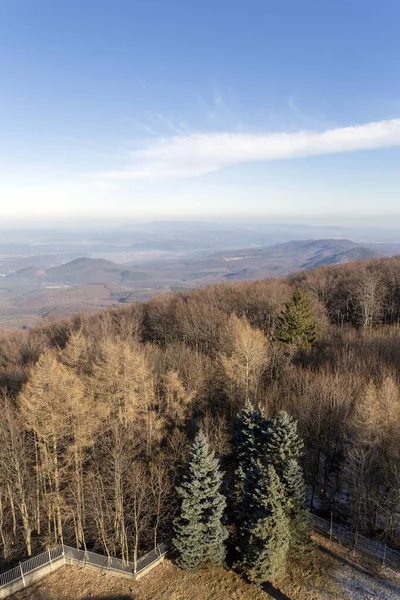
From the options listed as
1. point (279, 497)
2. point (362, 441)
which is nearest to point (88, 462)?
point (279, 497)

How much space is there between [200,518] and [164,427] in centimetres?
873

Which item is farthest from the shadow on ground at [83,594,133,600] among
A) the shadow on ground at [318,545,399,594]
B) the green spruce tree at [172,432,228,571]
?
the shadow on ground at [318,545,399,594]

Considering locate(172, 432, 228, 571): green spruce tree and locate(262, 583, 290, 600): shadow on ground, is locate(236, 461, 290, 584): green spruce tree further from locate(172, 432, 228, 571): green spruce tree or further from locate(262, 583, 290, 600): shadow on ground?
locate(172, 432, 228, 571): green spruce tree

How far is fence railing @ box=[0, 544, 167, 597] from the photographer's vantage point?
54.0ft

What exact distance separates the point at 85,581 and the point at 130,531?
10.8 ft

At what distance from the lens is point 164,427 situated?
24.8 meters

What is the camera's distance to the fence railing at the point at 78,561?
16.5 metres

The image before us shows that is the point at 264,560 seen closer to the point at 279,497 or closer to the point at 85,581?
the point at 279,497

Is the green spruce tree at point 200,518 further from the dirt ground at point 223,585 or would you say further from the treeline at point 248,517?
the dirt ground at point 223,585

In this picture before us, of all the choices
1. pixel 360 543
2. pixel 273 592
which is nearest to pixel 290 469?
pixel 273 592

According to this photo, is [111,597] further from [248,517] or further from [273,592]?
[273,592]

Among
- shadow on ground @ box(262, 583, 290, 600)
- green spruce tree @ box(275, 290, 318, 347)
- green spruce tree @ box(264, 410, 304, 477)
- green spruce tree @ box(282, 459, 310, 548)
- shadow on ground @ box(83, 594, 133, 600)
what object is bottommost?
shadow on ground @ box(83, 594, 133, 600)

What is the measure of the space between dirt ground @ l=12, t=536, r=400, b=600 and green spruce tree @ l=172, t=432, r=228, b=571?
2.69 ft

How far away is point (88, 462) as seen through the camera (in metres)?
22.1
